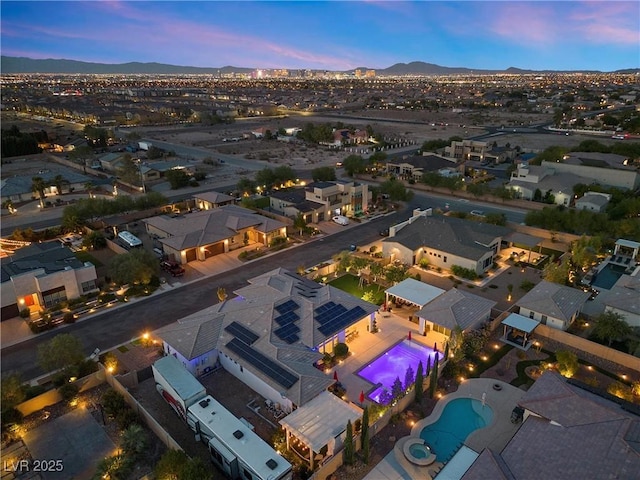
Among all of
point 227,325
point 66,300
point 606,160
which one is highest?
point 606,160

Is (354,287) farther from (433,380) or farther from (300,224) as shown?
(433,380)

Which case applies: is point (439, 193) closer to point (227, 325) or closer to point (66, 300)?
point (227, 325)

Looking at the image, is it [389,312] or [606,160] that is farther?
A: [606,160]

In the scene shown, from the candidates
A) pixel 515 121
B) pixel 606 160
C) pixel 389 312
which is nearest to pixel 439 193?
pixel 606 160

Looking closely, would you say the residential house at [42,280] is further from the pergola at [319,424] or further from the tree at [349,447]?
the tree at [349,447]

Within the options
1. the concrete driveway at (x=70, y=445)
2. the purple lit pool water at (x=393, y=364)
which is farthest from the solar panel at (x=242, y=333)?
the concrete driveway at (x=70, y=445)

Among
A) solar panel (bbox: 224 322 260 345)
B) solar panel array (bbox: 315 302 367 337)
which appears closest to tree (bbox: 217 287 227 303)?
solar panel (bbox: 224 322 260 345)

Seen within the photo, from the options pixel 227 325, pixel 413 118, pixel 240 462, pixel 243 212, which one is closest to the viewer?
pixel 240 462
